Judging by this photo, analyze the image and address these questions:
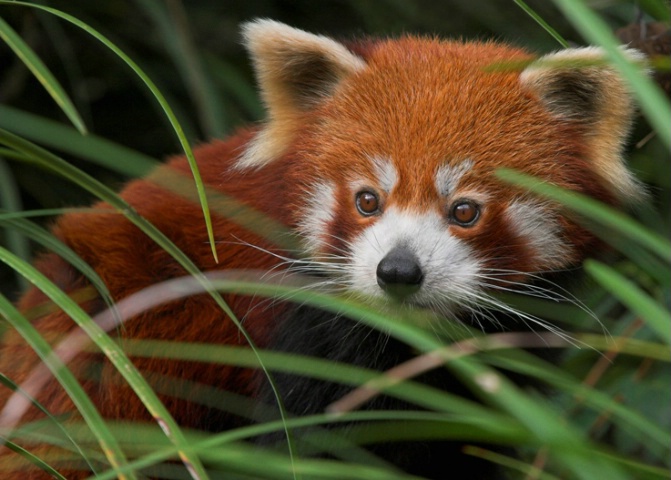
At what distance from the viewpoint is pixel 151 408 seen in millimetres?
1873

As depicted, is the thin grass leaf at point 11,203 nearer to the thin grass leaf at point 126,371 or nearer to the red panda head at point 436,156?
the red panda head at point 436,156

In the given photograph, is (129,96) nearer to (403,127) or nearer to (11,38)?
(403,127)

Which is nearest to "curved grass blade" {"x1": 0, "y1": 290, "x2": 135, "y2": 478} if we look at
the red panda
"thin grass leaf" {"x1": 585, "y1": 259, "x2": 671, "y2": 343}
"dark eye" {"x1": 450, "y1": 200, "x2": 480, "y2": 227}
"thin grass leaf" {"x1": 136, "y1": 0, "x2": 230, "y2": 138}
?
the red panda

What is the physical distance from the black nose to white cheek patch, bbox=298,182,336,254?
0.37 metres

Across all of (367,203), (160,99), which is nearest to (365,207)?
(367,203)

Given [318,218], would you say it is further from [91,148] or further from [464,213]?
[91,148]

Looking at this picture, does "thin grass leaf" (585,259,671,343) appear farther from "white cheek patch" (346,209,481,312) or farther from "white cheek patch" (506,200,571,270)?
"white cheek patch" (506,200,571,270)

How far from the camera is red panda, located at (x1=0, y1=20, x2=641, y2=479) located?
105 inches

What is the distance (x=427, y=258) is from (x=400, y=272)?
119 millimetres

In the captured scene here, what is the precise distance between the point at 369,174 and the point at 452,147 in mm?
264

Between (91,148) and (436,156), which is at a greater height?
(436,156)

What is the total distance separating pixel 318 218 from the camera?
2.87 meters

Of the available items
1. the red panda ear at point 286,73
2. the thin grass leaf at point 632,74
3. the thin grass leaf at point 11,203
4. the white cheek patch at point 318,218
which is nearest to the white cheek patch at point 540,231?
the white cheek patch at point 318,218

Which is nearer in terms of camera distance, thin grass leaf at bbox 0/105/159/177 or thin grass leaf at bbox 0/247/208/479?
thin grass leaf at bbox 0/247/208/479
